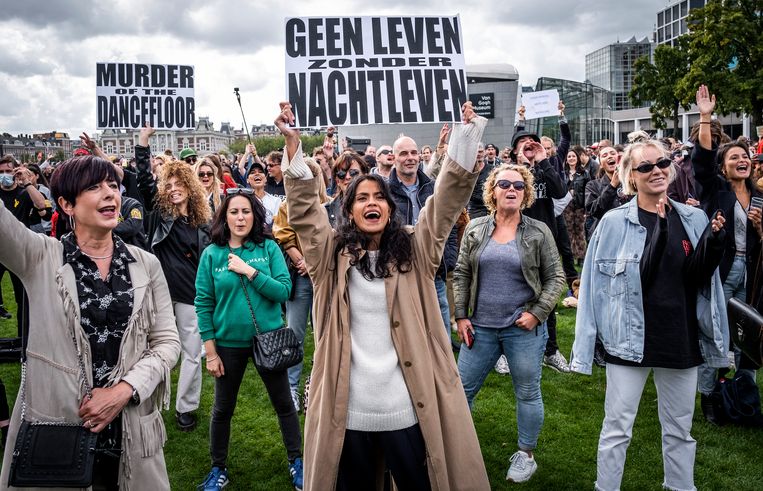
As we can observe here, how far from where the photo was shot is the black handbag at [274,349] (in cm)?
401

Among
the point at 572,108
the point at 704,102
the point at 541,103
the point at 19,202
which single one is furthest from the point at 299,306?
the point at 572,108

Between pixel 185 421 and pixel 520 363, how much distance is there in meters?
3.01

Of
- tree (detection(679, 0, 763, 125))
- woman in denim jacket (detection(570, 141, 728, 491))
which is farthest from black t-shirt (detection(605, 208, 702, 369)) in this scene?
tree (detection(679, 0, 763, 125))

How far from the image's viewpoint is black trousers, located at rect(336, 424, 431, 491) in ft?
9.05

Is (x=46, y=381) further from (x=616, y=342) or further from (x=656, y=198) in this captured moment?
(x=656, y=198)

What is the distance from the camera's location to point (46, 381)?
2.48 metres

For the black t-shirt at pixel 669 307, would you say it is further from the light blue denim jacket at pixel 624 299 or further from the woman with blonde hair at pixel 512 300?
the woman with blonde hair at pixel 512 300

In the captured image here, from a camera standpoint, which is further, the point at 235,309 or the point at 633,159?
the point at 235,309

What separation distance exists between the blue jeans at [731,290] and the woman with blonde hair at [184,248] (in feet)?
14.5

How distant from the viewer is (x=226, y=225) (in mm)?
4305

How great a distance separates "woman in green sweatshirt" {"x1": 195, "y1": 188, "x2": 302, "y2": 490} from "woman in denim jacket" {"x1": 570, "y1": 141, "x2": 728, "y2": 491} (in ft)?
6.75

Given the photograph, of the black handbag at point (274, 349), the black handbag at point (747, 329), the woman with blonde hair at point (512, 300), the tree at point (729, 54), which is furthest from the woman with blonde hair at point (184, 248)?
the tree at point (729, 54)

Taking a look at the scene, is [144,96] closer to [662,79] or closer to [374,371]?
[374,371]

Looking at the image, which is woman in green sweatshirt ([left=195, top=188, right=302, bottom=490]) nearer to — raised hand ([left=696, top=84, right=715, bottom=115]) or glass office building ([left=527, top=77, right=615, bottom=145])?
raised hand ([left=696, top=84, right=715, bottom=115])
